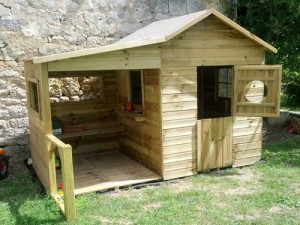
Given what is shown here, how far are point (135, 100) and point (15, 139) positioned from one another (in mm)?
2961

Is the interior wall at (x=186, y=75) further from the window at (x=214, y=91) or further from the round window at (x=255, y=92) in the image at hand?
the window at (x=214, y=91)

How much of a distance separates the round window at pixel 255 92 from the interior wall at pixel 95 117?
3343mm

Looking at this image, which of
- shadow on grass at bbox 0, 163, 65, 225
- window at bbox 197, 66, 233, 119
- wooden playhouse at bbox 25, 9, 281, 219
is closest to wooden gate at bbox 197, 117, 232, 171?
wooden playhouse at bbox 25, 9, 281, 219

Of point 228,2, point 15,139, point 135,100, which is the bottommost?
point 15,139

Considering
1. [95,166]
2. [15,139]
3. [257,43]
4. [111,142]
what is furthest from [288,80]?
[15,139]

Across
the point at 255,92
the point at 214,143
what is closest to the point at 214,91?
the point at 255,92

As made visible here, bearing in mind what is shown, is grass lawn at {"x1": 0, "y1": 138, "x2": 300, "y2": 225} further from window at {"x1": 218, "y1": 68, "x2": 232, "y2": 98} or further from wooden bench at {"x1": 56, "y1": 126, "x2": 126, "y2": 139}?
window at {"x1": 218, "y1": 68, "x2": 232, "y2": 98}

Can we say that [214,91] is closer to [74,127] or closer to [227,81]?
[227,81]

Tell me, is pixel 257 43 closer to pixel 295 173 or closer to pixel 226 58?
pixel 226 58

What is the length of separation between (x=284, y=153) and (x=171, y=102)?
358 centimetres

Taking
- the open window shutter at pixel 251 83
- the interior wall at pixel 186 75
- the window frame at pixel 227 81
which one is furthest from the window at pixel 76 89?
the open window shutter at pixel 251 83

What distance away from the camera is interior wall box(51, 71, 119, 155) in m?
8.20

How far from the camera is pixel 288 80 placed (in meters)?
13.5

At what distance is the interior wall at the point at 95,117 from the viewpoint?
8203mm
